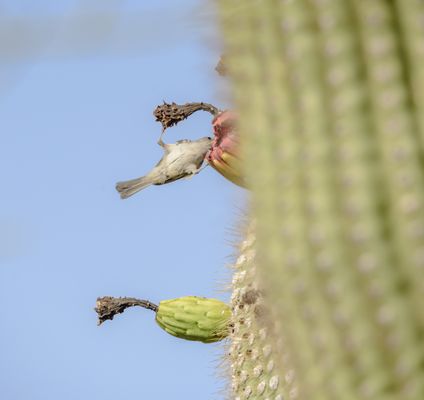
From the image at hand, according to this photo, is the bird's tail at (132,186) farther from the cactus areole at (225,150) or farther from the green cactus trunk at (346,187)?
the green cactus trunk at (346,187)

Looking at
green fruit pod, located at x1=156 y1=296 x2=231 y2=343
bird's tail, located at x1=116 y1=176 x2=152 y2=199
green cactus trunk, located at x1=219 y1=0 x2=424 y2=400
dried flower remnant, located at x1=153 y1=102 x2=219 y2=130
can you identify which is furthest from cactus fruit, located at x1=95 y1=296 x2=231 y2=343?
green cactus trunk, located at x1=219 y1=0 x2=424 y2=400

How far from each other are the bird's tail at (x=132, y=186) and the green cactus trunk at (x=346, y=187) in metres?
1.88

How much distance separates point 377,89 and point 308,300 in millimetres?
279

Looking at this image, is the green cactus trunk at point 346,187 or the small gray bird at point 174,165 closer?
the green cactus trunk at point 346,187

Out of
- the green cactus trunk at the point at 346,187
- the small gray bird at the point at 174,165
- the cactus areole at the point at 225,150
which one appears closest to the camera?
the green cactus trunk at the point at 346,187

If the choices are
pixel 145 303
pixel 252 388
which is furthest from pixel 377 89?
pixel 145 303

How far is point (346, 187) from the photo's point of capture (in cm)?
121

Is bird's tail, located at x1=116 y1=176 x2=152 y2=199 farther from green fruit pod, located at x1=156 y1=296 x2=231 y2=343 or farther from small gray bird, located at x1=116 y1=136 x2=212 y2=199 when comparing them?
green fruit pod, located at x1=156 y1=296 x2=231 y2=343

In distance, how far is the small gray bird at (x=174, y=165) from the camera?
3.11 metres

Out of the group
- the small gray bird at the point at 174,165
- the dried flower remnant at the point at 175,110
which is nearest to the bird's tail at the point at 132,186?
the small gray bird at the point at 174,165

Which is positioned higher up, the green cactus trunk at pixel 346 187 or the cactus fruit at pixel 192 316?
the cactus fruit at pixel 192 316

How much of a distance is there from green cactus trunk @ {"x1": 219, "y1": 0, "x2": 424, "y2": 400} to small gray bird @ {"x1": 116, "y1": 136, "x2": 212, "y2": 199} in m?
1.76

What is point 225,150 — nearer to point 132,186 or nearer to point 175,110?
point 175,110

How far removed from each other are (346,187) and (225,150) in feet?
5.37
